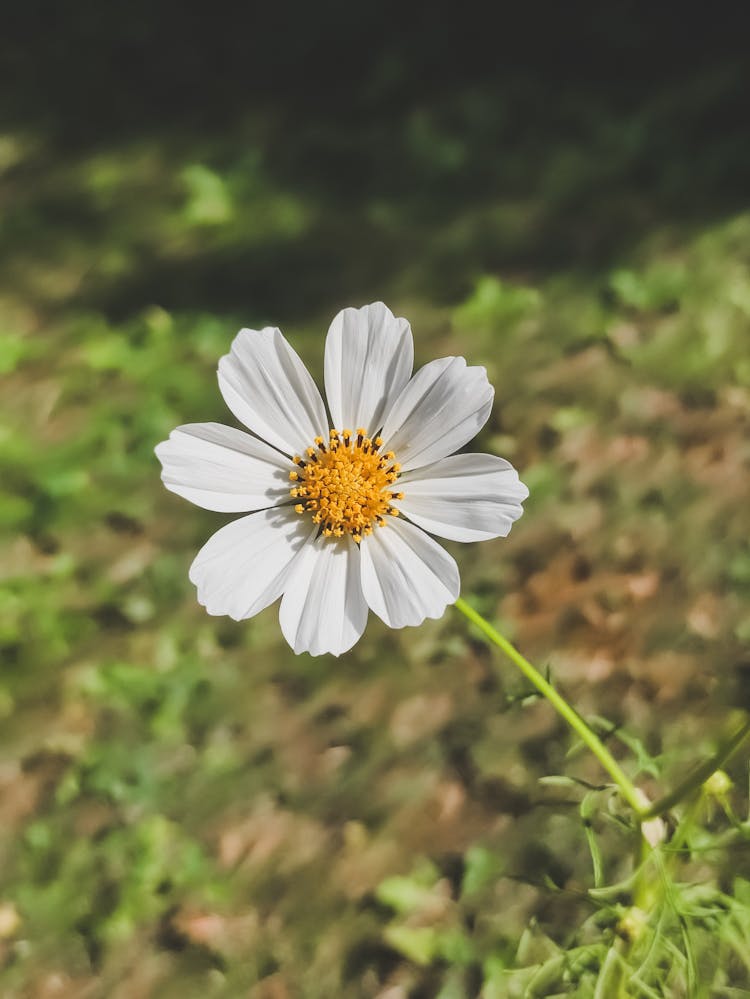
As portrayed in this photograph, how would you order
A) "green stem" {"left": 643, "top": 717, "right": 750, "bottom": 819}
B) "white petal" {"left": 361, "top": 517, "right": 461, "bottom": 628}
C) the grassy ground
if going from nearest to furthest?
"green stem" {"left": 643, "top": 717, "right": 750, "bottom": 819} < "white petal" {"left": 361, "top": 517, "right": 461, "bottom": 628} < the grassy ground

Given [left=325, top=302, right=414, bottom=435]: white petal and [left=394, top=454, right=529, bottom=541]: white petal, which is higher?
[left=325, top=302, right=414, bottom=435]: white petal

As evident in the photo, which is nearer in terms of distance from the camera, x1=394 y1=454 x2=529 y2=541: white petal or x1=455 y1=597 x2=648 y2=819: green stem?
x1=455 y1=597 x2=648 y2=819: green stem

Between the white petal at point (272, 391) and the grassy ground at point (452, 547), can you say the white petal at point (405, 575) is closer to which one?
the white petal at point (272, 391)

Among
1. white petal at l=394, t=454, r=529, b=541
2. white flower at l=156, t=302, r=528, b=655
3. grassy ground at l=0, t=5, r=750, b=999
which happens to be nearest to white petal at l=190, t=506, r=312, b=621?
white flower at l=156, t=302, r=528, b=655

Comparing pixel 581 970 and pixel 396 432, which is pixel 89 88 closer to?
pixel 396 432

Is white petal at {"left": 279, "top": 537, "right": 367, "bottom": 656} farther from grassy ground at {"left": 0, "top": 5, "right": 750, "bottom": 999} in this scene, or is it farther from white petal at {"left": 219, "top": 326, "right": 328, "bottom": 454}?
grassy ground at {"left": 0, "top": 5, "right": 750, "bottom": 999}

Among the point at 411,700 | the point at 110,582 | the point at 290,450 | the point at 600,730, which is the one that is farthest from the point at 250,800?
the point at 290,450

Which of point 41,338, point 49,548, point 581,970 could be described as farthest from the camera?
point 41,338

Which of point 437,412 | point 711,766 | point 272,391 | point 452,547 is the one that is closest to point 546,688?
point 711,766

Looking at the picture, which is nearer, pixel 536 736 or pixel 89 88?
pixel 536 736
